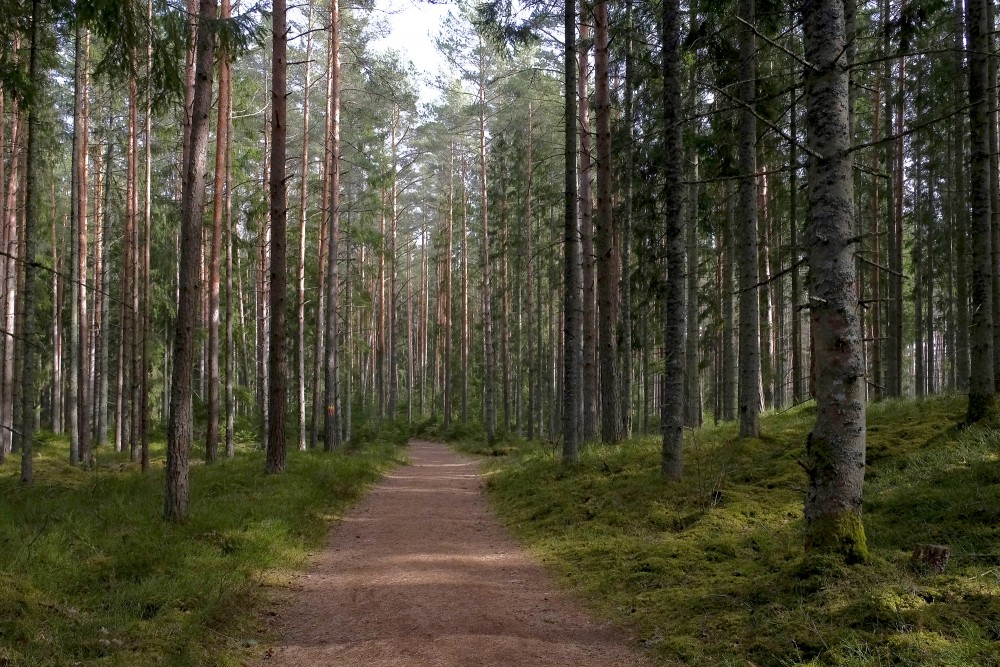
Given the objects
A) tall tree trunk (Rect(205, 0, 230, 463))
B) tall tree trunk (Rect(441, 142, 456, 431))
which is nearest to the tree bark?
tall tree trunk (Rect(205, 0, 230, 463))

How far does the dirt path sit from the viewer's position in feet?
15.1

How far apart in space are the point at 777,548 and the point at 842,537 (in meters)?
1.45

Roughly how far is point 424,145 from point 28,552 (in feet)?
90.3

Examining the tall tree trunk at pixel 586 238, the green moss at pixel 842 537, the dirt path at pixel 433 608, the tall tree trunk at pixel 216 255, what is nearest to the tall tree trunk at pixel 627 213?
the tall tree trunk at pixel 586 238

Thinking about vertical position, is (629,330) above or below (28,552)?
above

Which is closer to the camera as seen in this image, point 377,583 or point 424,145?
point 377,583

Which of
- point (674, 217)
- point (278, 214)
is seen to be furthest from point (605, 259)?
point (278, 214)

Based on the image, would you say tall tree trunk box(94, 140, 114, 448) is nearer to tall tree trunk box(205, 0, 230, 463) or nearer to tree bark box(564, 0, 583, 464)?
tall tree trunk box(205, 0, 230, 463)

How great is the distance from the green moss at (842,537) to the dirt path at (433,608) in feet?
5.41

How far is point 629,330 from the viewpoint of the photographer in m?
15.9

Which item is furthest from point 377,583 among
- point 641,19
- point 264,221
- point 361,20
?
point 361,20

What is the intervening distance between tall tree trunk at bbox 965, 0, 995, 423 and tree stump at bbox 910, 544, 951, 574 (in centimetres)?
462

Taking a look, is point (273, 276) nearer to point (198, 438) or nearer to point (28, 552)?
Result: point (28, 552)

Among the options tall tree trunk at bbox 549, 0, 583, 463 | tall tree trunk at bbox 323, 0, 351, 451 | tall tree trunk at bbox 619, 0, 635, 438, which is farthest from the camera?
tall tree trunk at bbox 323, 0, 351, 451
